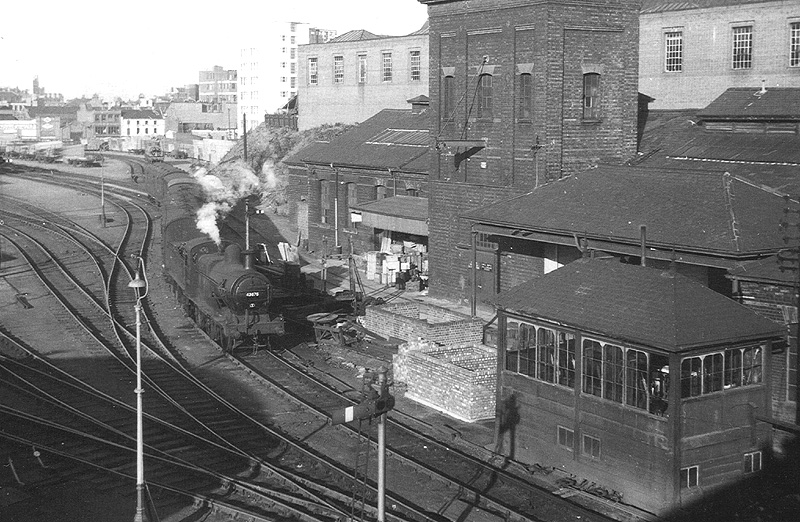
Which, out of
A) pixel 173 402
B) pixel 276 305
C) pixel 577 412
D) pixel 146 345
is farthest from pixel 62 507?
pixel 276 305

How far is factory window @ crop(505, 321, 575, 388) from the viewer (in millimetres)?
20062

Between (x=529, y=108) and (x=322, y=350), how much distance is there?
998 centimetres

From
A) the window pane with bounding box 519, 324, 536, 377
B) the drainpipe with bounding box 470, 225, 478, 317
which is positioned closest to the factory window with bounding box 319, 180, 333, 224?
the drainpipe with bounding box 470, 225, 478, 317

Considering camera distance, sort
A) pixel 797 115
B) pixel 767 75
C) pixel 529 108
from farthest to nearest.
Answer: pixel 767 75 < pixel 529 108 < pixel 797 115

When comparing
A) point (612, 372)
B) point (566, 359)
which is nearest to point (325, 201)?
point (566, 359)

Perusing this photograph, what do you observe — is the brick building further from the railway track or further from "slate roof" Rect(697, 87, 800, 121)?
the railway track

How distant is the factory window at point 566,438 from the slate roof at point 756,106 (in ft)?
49.3

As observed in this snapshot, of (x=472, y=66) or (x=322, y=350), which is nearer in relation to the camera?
(x=322, y=350)

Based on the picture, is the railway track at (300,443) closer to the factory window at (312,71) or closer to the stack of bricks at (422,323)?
Result: the stack of bricks at (422,323)

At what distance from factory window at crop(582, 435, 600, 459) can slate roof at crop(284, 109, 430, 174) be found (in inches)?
946

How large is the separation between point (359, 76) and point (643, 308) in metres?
54.9

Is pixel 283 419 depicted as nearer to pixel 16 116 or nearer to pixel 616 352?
pixel 616 352

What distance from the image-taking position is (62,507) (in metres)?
18.9

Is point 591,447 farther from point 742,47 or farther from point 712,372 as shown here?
point 742,47
